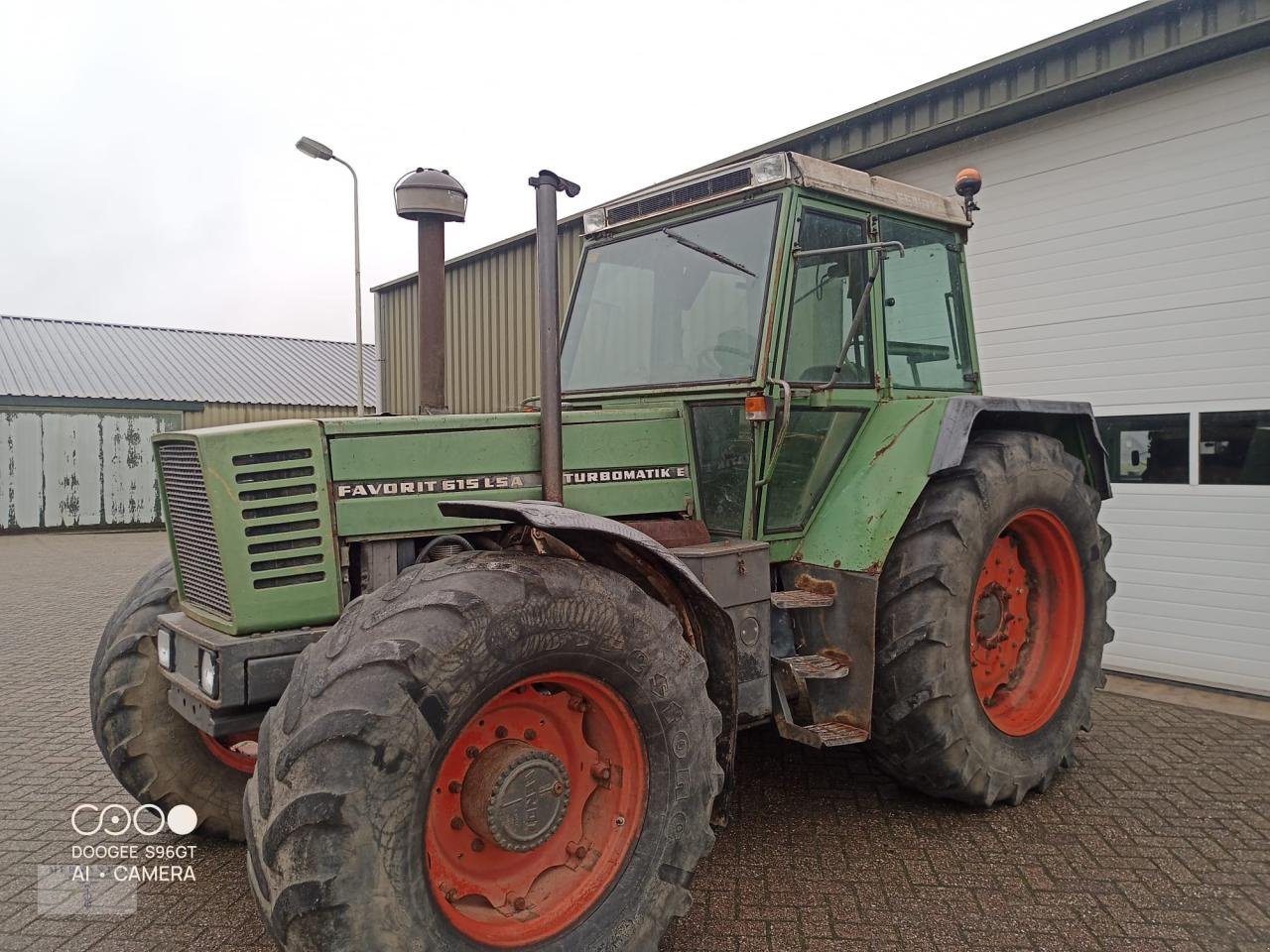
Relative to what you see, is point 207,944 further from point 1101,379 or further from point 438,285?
point 1101,379

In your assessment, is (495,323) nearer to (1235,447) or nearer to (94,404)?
(1235,447)

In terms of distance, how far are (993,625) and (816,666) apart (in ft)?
3.65

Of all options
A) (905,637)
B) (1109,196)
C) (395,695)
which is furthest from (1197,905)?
(1109,196)

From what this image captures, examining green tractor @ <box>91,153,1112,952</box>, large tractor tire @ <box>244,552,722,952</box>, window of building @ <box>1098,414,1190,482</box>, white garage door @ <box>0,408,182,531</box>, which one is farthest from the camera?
white garage door @ <box>0,408,182,531</box>

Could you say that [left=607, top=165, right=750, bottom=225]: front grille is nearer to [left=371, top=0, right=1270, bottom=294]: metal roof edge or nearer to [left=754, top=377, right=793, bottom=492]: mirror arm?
[left=371, top=0, right=1270, bottom=294]: metal roof edge

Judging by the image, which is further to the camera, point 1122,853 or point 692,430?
point 692,430

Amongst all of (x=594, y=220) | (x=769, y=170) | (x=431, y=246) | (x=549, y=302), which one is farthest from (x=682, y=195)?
(x=549, y=302)

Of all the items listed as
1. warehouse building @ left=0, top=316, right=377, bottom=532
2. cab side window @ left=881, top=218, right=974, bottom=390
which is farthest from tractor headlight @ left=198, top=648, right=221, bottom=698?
warehouse building @ left=0, top=316, right=377, bottom=532

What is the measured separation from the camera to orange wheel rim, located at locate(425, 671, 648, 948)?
2504 mm

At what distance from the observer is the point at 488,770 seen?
255 centimetres

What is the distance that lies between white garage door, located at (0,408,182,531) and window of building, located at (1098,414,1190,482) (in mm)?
17411

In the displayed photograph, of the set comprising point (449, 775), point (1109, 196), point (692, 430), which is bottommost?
point (449, 775)

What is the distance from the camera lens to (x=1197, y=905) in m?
3.06

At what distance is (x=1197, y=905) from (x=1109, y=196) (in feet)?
15.6
